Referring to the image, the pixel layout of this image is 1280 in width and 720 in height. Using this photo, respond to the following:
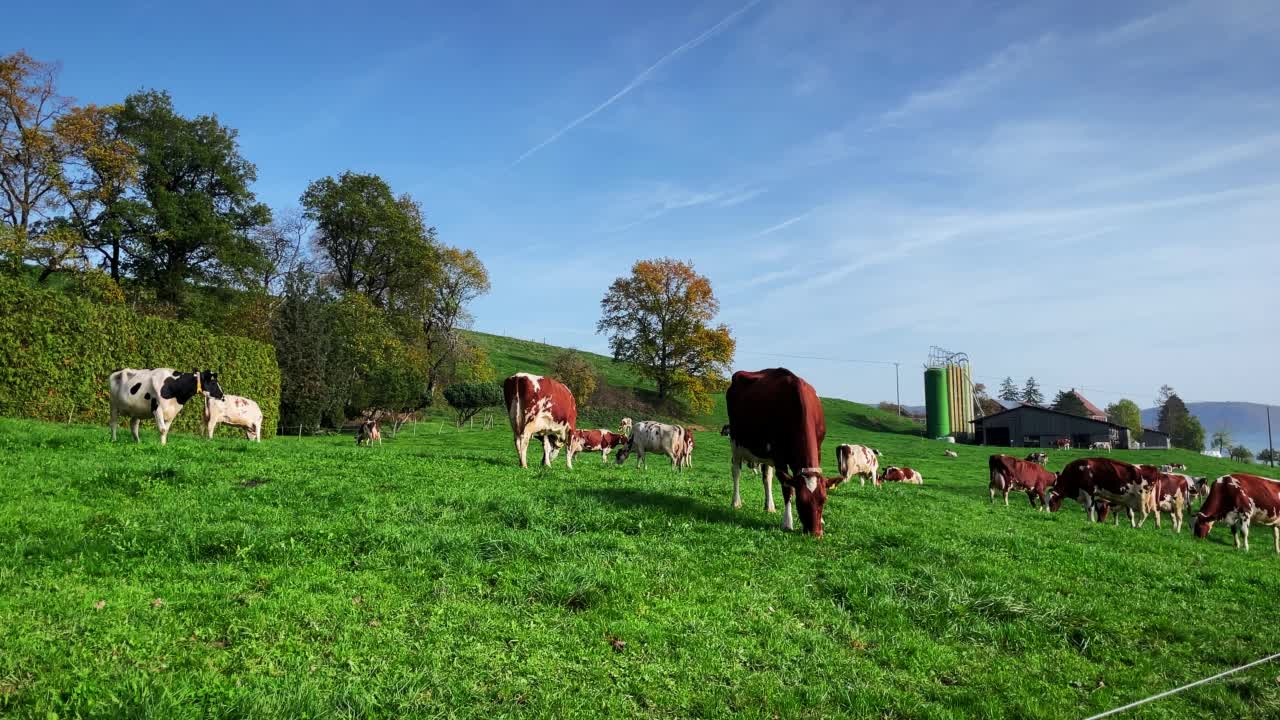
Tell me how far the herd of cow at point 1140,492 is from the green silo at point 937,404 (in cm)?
5924

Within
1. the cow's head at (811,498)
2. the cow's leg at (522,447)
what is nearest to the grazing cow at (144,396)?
the cow's leg at (522,447)

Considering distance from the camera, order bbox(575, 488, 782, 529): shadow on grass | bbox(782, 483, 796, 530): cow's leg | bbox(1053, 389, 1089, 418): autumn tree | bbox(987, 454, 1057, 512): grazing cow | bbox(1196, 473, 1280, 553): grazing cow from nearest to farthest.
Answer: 1. bbox(782, 483, 796, 530): cow's leg
2. bbox(575, 488, 782, 529): shadow on grass
3. bbox(1196, 473, 1280, 553): grazing cow
4. bbox(987, 454, 1057, 512): grazing cow
5. bbox(1053, 389, 1089, 418): autumn tree

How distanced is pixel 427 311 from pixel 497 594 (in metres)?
50.8

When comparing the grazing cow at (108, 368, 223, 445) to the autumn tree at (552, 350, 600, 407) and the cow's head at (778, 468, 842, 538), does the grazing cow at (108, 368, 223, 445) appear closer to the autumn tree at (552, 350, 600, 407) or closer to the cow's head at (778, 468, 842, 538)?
the cow's head at (778, 468, 842, 538)

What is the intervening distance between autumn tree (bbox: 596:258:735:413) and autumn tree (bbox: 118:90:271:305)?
35.9 m

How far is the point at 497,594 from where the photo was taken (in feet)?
23.3

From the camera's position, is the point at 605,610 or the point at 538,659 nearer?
the point at 538,659

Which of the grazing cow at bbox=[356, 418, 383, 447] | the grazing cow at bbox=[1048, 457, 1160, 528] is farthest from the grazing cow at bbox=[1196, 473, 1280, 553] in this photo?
the grazing cow at bbox=[356, 418, 383, 447]

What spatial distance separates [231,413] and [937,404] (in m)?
80.7

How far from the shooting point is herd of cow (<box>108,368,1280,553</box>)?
11.9 meters

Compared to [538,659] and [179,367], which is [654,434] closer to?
[179,367]

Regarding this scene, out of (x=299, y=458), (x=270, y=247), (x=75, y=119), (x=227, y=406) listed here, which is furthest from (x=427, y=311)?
(x=299, y=458)

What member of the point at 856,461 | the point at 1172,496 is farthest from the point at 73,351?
the point at 1172,496

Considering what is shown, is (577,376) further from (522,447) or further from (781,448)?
(781,448)
